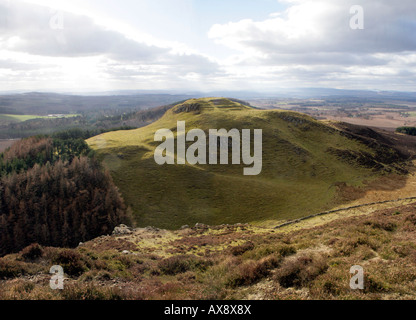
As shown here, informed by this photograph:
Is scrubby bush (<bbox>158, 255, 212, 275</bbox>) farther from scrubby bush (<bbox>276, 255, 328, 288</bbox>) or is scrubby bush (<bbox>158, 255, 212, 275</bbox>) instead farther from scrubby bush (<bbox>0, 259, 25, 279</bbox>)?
scrubby bush (<bbox>0, 259, 25, 279</bbox>)

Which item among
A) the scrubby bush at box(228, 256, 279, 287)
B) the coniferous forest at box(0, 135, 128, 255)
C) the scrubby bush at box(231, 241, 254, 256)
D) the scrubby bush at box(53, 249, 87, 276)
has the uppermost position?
the scrubby bush at box(228, 256, 279, 287)

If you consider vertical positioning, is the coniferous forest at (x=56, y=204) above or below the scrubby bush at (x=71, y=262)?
below

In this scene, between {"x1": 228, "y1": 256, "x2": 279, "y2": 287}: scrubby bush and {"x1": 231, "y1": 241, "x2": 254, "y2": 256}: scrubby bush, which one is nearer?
{"x1": 228, "y1": 256, "x2": 279, "y2": 287}: scrubby bush

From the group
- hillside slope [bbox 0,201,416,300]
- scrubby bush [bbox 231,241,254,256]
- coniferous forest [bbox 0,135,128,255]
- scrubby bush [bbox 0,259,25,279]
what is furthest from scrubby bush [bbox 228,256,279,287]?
coniferous forest [bbox 0,135,128,255]

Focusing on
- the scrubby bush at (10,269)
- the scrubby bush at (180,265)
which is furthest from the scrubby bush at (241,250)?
the scrubby bush at (10,269)

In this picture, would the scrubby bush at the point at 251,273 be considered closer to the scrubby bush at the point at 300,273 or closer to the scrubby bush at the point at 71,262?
the scrubby bush at the point at 300,273

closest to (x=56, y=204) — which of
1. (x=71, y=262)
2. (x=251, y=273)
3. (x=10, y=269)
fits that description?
(x=10, y=269)
